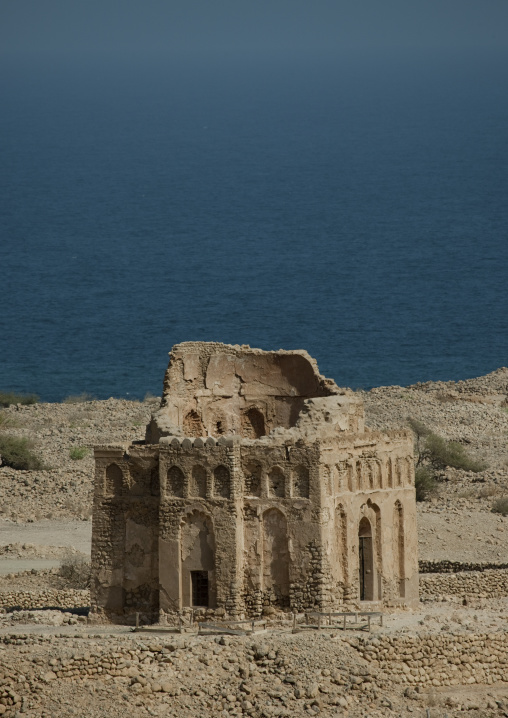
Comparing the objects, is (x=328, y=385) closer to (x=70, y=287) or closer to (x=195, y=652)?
(x=195, y=652)

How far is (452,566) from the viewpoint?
52250 mm

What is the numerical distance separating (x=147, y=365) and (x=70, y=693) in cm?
7292

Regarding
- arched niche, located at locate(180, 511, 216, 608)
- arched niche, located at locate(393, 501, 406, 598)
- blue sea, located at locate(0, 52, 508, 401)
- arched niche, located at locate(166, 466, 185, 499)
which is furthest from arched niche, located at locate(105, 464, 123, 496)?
blue sea, located at locate(0, 52, 508, 401)

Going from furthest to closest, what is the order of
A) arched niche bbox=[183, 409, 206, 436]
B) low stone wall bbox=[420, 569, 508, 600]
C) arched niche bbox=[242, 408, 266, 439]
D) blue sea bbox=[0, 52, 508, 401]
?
1. blue sea bbox=[0, 52, 508, 401]
2. low stone wall bbox=[420, 569, 508, 600]
3. arched niche bbox=[242, 408, 266, 439]
4. arched niche bbox=[183, 409, 206, 436]

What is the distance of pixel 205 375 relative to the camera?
47.8m

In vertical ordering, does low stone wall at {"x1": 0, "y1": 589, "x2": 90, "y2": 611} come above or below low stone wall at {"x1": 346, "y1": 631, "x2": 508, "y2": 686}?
above

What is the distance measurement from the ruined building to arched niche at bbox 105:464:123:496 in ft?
0.07

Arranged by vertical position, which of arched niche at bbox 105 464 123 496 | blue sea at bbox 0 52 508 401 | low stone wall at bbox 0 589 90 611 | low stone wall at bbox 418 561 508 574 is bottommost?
low stone wall at bbox 0 589 90 611

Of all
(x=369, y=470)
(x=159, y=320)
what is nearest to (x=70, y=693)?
(x=369, y=470)

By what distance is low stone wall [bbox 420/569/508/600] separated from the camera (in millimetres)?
49500

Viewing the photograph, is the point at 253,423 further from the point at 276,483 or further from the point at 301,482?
the point at 301,482

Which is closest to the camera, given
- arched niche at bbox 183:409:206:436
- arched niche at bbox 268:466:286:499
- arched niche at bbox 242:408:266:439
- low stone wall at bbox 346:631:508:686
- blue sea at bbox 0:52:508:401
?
low stone wall at bbox 346:631:508:686

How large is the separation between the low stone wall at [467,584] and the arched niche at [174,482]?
9528 millimetres

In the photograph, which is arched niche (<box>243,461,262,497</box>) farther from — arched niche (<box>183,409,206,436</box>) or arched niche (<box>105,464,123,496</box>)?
arched niche (<box>183,409,206,436</box>)
